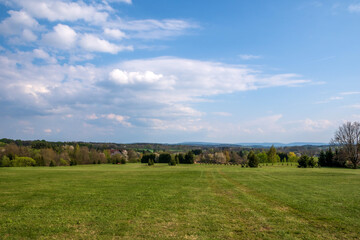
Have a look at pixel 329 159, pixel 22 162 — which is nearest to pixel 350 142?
pixel 329 159

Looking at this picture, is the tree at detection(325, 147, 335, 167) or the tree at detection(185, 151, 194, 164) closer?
the tree at detection(325, 147, 335, 167)

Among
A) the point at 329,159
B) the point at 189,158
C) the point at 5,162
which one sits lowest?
the point at 189,158

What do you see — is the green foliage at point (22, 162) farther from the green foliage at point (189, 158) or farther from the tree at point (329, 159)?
the tree at point (329, 159)

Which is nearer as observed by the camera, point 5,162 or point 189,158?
point 5,162

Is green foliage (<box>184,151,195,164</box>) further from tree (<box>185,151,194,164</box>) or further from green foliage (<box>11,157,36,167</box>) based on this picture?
green foliage (<box>11,157,36,167</box>)

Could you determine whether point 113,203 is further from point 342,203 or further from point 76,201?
point 342,203

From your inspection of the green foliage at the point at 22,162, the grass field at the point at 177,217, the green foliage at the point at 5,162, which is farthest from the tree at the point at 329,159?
the green foliage at the point at 5,162

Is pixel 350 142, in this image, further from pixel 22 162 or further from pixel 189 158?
pixel 22 162

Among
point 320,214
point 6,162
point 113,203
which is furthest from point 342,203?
point 6,162

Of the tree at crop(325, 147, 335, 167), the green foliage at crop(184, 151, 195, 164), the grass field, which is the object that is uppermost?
the grass field

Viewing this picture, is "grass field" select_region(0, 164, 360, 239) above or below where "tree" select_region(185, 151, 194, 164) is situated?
above

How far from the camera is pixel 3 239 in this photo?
8.47 m

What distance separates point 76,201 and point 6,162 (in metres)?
72.0

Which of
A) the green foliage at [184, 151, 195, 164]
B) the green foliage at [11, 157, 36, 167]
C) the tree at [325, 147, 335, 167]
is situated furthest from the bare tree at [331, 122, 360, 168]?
the green foliage at [11, 157, 36, 167]
